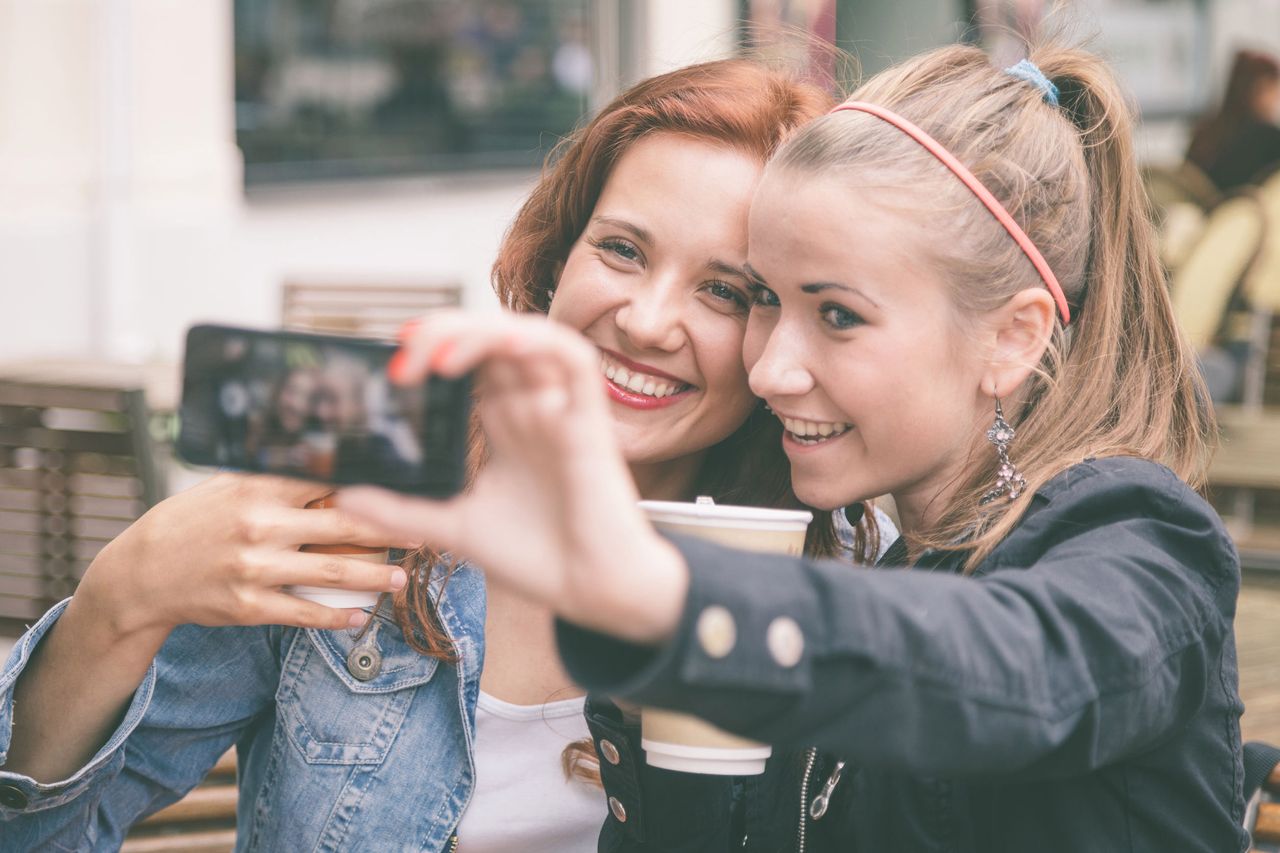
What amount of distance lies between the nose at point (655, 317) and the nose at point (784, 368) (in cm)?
31

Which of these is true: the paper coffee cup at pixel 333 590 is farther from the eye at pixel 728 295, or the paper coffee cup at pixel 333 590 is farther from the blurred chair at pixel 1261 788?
the blurred chair at pixel 1261 788

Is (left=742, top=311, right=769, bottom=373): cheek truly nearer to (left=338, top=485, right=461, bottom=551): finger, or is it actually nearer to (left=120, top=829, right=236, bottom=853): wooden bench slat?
(left=338, top=485, right=461, bottom=551): finger

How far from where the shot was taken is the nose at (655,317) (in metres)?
1.87

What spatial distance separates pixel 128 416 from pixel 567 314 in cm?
132

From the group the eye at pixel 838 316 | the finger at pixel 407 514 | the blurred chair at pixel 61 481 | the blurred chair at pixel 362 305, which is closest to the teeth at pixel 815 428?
the eye at pixel 838 316

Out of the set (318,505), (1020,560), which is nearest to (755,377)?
(1020,560)

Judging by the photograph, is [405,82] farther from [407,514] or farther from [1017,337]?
[407,514]

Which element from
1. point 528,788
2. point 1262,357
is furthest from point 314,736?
point 1262,357

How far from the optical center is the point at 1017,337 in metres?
1.62

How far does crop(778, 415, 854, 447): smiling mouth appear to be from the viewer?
5.31 ft

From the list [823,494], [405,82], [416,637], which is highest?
[405,82]

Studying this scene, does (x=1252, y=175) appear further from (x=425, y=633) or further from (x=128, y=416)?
(x=425, y=633)

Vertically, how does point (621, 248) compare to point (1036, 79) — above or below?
below

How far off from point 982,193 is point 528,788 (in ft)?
3.10
